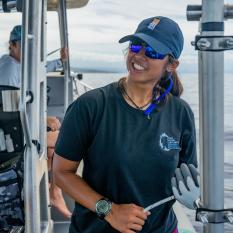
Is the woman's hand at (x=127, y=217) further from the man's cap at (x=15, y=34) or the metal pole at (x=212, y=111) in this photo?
the man's cap at (x=15, y=34)

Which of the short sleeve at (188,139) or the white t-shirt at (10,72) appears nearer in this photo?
the short sleeve at (188,139)

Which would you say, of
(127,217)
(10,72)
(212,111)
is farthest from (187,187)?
(10,72)

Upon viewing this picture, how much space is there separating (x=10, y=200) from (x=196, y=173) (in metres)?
1.44

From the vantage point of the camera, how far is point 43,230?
288 centimetres

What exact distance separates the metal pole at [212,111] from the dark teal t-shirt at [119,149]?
0.64m

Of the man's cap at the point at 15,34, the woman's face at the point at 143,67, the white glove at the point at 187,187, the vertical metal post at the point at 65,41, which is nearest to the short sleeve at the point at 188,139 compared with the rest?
the woman's face at the point at 143,67

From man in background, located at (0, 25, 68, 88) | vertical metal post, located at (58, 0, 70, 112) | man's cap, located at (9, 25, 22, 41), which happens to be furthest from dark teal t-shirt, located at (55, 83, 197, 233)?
vertical metal post, located at (58, 0, 70, 112)

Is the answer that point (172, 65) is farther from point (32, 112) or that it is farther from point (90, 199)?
point (32, 112)

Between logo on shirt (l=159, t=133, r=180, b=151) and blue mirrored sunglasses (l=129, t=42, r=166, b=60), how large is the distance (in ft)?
0.84

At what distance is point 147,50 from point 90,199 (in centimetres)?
51

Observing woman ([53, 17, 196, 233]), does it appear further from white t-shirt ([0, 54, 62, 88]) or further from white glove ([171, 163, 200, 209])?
white t-shirt ([0, 54, 62, 88])

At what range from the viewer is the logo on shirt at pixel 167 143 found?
1808 mm

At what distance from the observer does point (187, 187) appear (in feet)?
4.29

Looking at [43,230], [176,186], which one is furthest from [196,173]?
[43,230]
